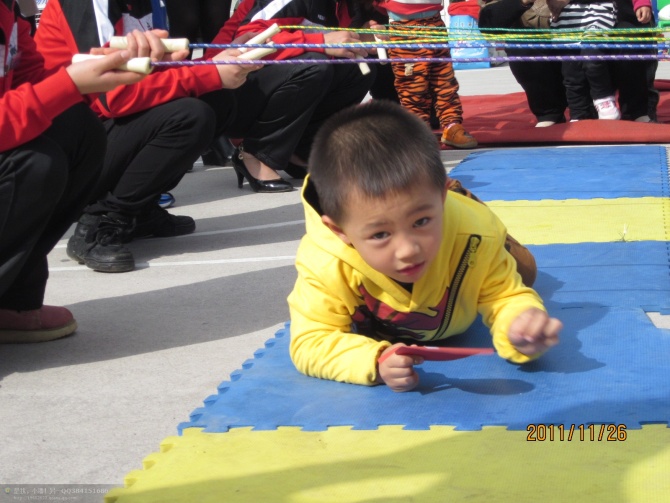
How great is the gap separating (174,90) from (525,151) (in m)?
2.31

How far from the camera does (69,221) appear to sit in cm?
276

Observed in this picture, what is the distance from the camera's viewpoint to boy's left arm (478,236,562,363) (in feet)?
6.89

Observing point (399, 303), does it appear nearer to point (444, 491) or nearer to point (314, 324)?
point (314, 324)

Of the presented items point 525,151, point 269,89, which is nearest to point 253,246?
point 269,89

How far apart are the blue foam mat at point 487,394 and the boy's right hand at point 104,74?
776 millimetres

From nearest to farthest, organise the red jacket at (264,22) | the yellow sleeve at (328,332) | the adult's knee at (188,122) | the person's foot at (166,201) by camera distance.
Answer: the yellow sleeve at (328,332)
the adult's knee at (188,122)
the red jacket at (264,22)
the person's foot at (166,201)

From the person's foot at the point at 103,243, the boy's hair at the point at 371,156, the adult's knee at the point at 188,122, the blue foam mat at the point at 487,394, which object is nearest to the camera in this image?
the blue foam mat at the point at 487,394

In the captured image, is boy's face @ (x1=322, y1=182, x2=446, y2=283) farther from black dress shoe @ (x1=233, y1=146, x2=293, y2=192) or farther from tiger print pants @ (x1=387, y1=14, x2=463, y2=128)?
tiger print pants @ (x1=387, y1=14, x2=463, y2=128)

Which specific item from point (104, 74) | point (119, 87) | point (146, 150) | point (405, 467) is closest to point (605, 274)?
point (405, 467)

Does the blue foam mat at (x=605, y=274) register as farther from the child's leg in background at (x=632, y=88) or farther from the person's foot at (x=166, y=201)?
the child's leg in background at (x=632, y=88)

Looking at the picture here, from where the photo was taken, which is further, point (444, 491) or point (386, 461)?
point (386, 461)

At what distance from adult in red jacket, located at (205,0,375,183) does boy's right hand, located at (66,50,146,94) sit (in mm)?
2117

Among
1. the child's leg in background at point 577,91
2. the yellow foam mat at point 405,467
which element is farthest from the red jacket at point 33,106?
the child's leg in background at point 577,91
